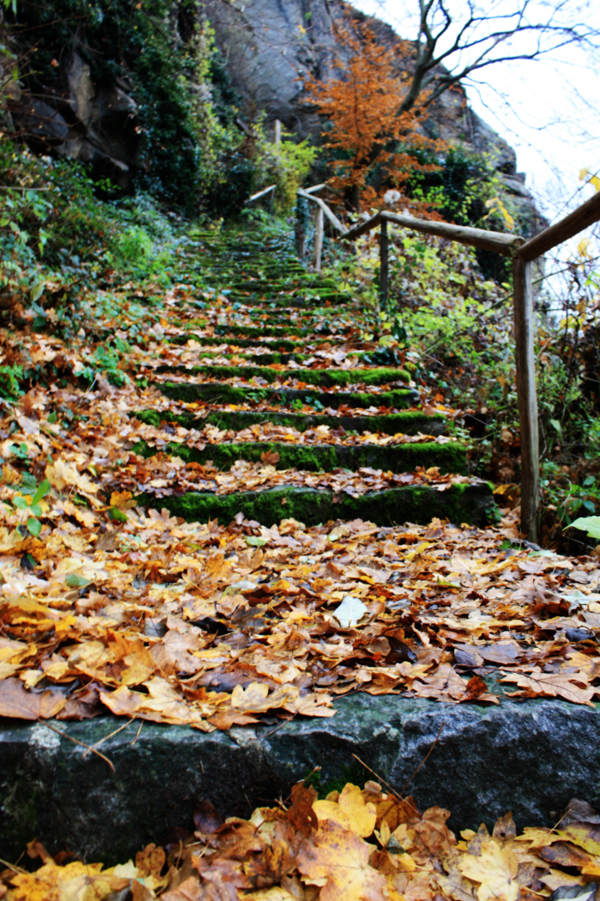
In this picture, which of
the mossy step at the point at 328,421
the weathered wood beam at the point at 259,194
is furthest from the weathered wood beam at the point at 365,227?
the weathered wood beam at the point at 259,194

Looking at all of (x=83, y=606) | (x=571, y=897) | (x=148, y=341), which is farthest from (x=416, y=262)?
(x=571, y=897)

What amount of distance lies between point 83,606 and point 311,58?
25278mm

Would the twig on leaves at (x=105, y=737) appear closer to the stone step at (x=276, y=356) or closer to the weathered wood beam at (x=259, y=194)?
the stone step at (x=276, y=356)

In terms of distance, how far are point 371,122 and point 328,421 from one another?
11.8m

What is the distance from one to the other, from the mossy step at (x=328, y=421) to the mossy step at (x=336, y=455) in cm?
38

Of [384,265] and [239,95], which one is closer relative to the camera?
[384,265]

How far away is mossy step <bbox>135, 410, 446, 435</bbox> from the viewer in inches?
138

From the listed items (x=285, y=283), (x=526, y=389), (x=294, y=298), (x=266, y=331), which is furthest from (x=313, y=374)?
(x=285, y=283)

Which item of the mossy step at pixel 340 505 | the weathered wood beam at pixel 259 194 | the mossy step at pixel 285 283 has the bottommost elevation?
the mossy step at pixel 340 505

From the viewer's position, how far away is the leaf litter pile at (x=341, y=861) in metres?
0.84

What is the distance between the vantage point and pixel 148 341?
15.0 ft

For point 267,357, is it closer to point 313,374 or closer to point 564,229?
point 313,374

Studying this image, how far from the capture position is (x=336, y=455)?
3.21 m

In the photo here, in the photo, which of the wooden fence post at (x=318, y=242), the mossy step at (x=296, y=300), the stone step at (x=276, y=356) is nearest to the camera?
the stone step at (x=276, y=356)
